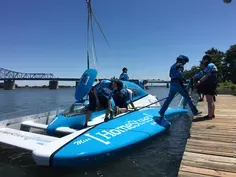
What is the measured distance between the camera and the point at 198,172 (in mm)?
3613

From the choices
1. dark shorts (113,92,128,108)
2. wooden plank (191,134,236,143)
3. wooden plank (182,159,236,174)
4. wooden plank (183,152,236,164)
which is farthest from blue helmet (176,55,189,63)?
wooden plank (182,159,236,174)

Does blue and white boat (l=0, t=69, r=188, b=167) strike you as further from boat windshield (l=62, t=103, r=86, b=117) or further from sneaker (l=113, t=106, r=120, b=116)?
sneaker (l=113, t=106, r=120, b=116)

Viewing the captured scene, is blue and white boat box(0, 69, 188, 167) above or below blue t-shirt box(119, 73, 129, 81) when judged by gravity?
below

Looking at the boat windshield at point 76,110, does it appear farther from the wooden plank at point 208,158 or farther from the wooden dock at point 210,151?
the wooden plank at point 208,158

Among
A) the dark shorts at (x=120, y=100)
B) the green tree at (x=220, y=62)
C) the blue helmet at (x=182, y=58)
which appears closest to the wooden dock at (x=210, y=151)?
the blue helmet at (x=182, y=58)

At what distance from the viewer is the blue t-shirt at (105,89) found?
9052 mm

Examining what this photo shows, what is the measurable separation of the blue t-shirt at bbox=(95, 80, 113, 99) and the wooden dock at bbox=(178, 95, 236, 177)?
3.50 metres

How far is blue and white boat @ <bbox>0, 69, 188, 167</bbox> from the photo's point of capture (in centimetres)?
540

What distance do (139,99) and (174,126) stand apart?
2.13 metres

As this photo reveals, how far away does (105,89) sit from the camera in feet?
30.2

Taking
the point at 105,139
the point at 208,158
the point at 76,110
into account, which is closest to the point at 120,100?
the point at 76,110

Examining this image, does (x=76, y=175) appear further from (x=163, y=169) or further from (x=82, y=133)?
(x=163, y=169)

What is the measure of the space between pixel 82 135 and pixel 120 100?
A: 3846 millimetres

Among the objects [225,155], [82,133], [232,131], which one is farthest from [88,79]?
[225,155]
